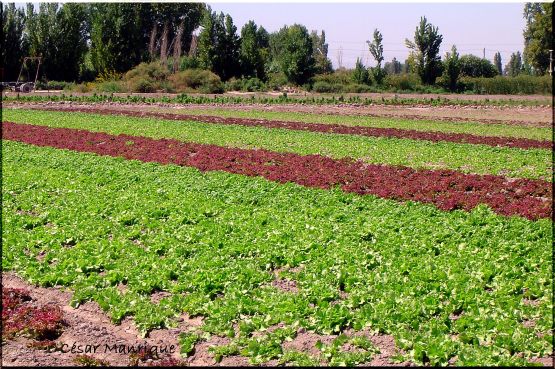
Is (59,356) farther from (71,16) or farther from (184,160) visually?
(71,16)

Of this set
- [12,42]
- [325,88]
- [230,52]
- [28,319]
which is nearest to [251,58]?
[230,52]

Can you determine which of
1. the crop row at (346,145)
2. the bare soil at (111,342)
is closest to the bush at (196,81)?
the crop row at (346,145)

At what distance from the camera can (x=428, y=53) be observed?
68.4 meters

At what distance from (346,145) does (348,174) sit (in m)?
6.98

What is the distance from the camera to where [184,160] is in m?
19.2

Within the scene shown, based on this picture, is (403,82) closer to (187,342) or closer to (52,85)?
(52,85)

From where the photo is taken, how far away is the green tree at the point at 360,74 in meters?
69.8

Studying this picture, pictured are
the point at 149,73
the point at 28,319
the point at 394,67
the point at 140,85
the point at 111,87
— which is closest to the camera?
the point at 28,319

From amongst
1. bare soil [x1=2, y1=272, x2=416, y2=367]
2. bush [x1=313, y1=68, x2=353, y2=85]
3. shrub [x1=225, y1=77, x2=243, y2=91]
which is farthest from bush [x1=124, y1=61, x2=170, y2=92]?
bare soil [x1=2, y1=272, x2=416, y2=367]

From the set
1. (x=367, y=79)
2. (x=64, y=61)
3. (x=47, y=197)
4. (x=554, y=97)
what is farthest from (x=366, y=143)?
(x=64, y=61)

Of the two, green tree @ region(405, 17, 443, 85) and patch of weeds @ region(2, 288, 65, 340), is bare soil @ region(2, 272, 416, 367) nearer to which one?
patch of weeds @ region(2, 288, 65, 340)

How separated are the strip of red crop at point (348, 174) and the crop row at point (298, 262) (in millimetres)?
893

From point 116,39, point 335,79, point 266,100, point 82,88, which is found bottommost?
point 266,100

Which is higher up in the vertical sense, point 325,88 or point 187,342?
point 325,88
